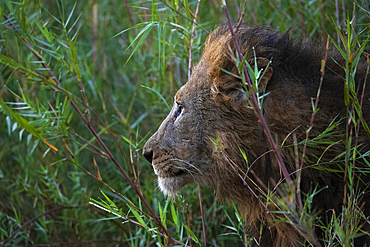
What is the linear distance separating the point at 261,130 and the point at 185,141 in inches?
16.6

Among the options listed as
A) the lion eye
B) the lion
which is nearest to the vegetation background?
the lion eye

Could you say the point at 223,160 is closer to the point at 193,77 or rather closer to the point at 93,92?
the point at 193,77

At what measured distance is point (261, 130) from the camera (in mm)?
1795

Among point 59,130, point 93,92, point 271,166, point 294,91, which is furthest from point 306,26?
point 59,130

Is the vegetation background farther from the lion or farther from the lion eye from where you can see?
the lion

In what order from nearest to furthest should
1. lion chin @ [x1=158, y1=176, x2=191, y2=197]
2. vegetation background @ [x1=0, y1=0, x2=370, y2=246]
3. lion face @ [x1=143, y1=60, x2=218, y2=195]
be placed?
lion face @ [x1=143, y1=60, x2=218, y2=195] < lion chin @ [x1=158, y1=176, x2=191, y2=197] < vegetation background @ [x1=0, y1=0, x2=370, y2=246]

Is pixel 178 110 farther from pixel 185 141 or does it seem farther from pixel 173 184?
pixel 173 184

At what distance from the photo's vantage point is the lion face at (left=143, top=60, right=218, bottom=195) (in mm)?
1940

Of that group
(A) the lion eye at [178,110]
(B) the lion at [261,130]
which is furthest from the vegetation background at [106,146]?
(B) the lion at [261,130]

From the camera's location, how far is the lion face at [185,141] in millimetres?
1940

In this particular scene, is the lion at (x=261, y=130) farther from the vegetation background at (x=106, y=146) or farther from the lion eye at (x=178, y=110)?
the vegetation background at (x=106, y=146)

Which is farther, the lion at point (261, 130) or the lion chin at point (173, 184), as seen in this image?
the lion chin at point (173, 184)

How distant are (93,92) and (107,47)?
146cm

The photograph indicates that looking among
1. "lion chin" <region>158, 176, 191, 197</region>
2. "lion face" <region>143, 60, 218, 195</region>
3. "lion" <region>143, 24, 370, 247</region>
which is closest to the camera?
"lion" <region>143, 24, 370, 247</region>
